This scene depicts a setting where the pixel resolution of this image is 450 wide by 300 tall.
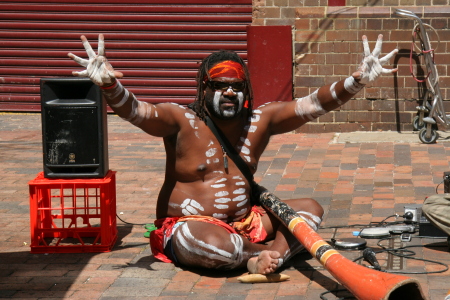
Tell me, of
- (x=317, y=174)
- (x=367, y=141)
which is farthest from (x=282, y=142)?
(x=317, y=174)

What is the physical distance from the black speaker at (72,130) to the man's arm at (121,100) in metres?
0.59

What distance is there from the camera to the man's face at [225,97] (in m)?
4.93

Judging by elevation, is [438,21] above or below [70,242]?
above

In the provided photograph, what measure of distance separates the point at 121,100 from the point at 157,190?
9.14 ft

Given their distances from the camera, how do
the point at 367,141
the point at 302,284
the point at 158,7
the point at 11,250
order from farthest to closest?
1. the point at 158,7
2. the point at 367,141
3. the point at 11,250
4. the point at 302,284

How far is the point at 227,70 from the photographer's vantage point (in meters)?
4.98

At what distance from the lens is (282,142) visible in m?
9.97

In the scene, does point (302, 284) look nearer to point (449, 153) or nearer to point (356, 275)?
point (356, 275)

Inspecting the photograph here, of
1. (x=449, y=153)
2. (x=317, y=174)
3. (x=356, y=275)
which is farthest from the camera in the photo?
(x=449, y=153)

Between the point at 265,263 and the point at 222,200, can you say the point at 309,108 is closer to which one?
the point at 222,200

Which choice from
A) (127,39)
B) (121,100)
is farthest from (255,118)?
(127,39)

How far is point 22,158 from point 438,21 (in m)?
5.89

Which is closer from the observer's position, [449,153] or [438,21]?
[449,153]

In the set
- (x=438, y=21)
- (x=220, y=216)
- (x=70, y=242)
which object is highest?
(x=438, y=21)
